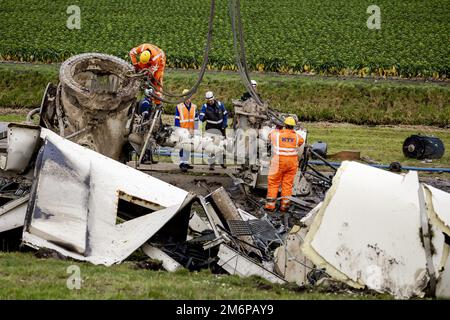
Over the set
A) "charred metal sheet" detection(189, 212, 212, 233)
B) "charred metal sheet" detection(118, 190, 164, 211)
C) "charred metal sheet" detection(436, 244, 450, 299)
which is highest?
"charred metal sheet" detection(118, 190, 164, 211)

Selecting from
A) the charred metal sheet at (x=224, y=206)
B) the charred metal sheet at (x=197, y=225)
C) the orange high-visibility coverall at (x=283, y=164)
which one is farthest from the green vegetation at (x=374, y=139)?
the charred metal sheet at (x=197, y=225)

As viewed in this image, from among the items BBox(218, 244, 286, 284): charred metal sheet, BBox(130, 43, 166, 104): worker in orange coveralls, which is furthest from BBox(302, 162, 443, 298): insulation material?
BBox(130, 43, 166, 104): worker in orange coveralls

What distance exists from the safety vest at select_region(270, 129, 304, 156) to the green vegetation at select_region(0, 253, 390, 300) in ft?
13.9

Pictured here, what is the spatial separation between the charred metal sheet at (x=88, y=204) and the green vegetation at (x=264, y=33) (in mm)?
17693

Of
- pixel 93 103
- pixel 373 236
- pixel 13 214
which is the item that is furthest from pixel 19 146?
pixel 373 236

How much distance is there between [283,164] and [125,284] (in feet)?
18.7

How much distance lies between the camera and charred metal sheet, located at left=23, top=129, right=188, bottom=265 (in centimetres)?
969

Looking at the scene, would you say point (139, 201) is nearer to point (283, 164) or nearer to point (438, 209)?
point (283, 164)

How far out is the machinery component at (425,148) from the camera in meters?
17.8

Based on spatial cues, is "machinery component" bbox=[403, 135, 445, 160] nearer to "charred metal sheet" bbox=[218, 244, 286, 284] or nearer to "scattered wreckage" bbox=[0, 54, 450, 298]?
"scattered wreckage" bbox=[0, 54, 450, 298]

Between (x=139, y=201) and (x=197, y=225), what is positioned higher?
(x=139, y=201)

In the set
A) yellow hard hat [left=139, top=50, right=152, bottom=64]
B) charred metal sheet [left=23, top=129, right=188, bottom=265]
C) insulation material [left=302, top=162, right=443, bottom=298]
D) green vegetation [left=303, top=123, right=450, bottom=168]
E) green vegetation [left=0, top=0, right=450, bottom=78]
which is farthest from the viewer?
green vegetation [left=0, top=0, right=450, bottom=78]

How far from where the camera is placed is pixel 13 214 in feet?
33.8

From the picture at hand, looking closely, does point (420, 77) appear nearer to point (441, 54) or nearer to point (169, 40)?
point (441, 54)
